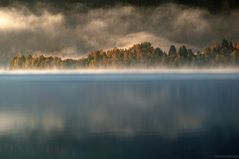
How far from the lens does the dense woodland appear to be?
74062mm

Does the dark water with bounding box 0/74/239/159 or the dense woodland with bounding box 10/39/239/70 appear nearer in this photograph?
the dark water with bounding box 0/74/239/159

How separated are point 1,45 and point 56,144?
60.2 m

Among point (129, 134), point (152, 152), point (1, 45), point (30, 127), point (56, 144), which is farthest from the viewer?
point (1, 45)

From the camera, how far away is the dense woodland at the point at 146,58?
243 feet

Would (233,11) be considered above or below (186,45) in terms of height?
above

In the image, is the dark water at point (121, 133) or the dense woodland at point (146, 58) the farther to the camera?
the dense woodland at point (146, 58)

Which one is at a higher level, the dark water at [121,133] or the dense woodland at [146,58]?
the dense woodland at [146,58]

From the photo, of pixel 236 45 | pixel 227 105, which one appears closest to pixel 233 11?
pixel 236 45

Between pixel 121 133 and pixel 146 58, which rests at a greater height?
pixel 146 58

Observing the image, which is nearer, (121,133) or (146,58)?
(121,133)

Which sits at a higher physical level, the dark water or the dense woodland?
the dense woodland

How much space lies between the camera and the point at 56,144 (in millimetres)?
15039

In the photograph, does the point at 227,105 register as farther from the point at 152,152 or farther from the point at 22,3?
the point at 22,3

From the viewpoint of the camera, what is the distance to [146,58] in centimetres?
8069
